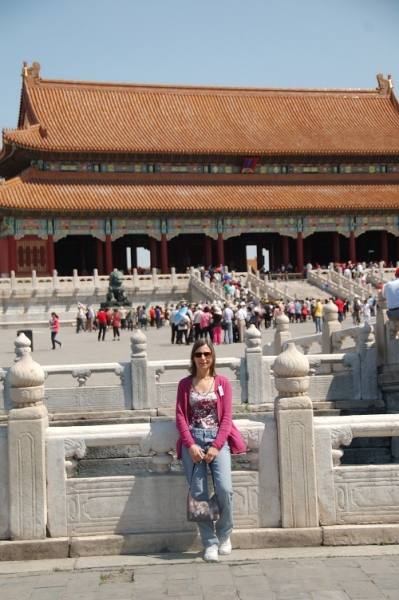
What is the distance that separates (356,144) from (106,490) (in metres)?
44.7

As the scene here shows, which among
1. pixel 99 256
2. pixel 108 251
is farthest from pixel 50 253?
pixel 99 256

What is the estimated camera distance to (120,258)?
49062 mm

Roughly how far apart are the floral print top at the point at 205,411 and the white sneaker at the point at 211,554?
826 millimetres

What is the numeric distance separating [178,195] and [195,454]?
4010cm

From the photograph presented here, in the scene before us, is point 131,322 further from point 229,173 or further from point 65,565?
point 65,565

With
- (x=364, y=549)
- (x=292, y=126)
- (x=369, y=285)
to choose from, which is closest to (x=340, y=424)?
(x=364, y=549)

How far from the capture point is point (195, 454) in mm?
6484

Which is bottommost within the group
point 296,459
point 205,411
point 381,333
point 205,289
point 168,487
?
point 168,487

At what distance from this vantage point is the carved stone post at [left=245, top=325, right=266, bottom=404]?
1368 centimetres

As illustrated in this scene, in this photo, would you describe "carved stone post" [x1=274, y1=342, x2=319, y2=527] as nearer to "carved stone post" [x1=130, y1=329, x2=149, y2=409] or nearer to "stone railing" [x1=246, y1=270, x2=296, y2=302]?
"carved stone post" [x1=130, y1=329, x2=149, y2=409]

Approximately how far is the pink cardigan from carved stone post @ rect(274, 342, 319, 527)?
33cm

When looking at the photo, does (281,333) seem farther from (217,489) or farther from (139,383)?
(217,489)

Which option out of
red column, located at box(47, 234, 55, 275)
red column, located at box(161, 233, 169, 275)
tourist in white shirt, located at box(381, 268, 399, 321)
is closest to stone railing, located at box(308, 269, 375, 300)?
red column, located at box(161, 233, 169, 275)

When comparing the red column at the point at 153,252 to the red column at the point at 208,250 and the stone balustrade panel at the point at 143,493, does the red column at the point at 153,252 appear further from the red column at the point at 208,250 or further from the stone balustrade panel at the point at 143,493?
the stone balustrade panel at the point at 143,493
